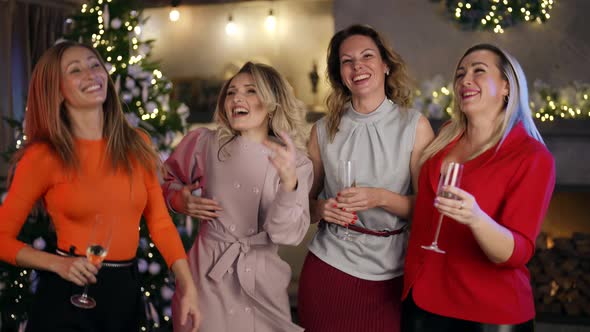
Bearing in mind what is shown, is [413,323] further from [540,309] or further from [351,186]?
[540,309]

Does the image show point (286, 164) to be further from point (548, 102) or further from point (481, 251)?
point (548, 102)

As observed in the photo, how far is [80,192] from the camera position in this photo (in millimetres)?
2031

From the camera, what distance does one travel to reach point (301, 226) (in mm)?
2309

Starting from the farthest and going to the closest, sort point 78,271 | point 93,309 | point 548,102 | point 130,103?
point 548,102 < point 130,103 < point 93,309 < point 78,271

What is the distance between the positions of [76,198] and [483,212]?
114cm

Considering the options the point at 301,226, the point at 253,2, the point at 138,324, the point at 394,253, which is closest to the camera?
the point at 138,324

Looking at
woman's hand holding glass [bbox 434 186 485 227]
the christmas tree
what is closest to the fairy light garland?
the christmas tree

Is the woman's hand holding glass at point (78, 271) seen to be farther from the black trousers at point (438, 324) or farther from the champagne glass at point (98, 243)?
the black trousers at point (438, 324)

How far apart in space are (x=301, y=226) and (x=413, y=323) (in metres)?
0.47

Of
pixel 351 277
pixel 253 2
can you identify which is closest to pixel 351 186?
pixel 351 277

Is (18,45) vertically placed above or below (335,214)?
above

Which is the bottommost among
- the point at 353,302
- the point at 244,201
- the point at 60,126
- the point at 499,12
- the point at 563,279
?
the point at 563,279

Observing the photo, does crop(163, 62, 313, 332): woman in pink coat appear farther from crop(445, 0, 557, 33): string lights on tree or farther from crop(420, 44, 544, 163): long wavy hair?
crop(445, 0, 557, 33): string lights on tree

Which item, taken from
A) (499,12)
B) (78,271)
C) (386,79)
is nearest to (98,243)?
(78,271)
